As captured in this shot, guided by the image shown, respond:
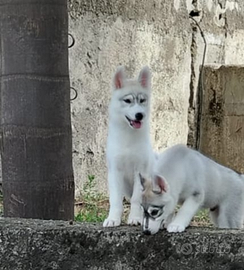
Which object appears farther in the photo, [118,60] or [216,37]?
[216,37]

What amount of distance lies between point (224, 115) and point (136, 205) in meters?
4.86

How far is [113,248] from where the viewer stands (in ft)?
10.8

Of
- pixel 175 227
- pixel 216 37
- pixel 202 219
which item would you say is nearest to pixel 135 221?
pixel 175 227

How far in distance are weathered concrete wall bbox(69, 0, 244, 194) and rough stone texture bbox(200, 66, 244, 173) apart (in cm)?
16

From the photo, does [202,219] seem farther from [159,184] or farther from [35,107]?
[159,184]

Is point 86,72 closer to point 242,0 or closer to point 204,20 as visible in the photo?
point 204,20

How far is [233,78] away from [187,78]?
2.16ft

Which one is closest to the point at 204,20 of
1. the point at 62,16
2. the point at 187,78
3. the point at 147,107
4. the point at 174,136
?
the point at 187,78

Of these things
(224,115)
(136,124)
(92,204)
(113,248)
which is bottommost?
(92,204)

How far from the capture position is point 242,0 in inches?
338

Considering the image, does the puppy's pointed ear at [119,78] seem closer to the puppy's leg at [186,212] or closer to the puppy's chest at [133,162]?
the puppy's chest at [133,162]

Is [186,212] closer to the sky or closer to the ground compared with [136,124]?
closer to the ground

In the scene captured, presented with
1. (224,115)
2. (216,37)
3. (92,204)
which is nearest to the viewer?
(92,204)

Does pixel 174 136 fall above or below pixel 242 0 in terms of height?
below
